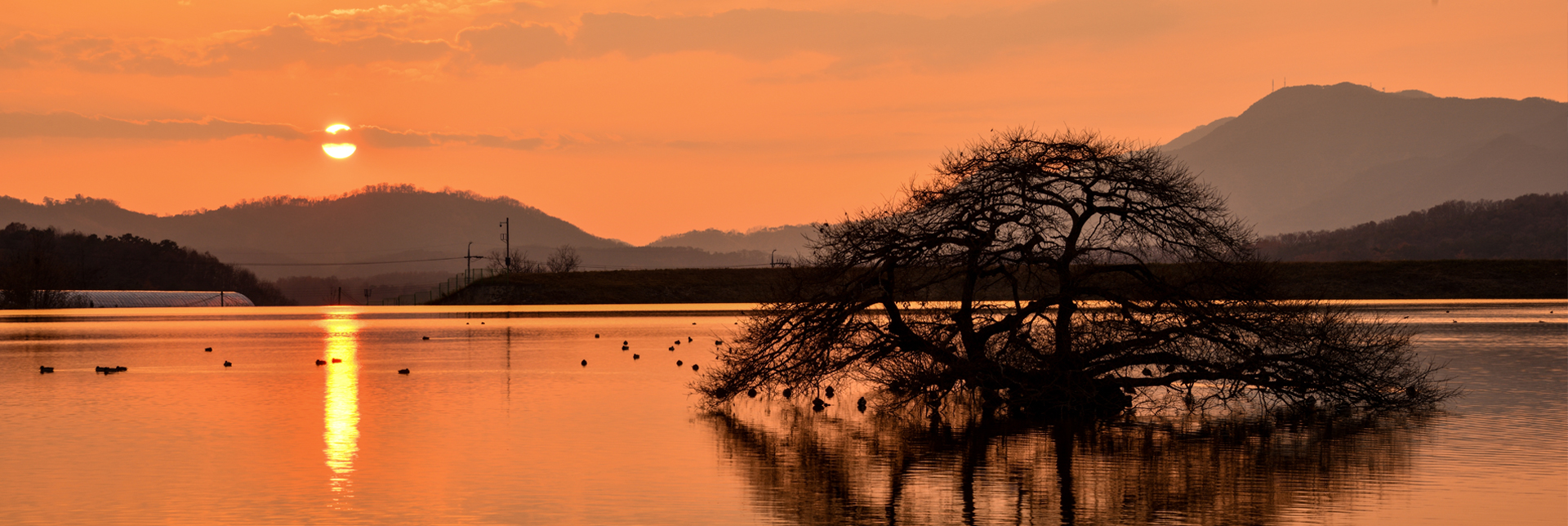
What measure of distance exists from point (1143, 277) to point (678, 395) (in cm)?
1091

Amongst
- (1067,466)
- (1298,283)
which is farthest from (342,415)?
(1298,283)

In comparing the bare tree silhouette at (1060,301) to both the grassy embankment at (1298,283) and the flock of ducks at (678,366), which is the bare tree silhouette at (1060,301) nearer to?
the flock of ducks at (678,366)

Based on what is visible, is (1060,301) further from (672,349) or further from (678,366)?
(672,349)

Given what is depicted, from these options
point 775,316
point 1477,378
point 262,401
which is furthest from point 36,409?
point 1477,378

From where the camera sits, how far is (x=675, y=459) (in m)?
20.0

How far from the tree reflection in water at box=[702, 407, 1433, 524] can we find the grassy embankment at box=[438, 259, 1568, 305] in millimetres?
75729

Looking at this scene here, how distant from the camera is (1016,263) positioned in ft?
85.4

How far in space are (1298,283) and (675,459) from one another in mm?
98526

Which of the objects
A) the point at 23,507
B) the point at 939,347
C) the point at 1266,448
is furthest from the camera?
the point at 939,347

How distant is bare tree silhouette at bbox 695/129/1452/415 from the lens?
1005 inches

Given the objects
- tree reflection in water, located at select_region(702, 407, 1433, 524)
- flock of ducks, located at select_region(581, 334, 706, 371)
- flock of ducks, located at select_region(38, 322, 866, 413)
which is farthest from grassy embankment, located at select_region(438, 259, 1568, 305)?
tree reflection in water, located at select_region(702, 407, 1433, 524)

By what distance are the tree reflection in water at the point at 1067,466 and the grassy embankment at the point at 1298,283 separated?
75.7 m

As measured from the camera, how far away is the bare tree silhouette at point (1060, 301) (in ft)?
83.8

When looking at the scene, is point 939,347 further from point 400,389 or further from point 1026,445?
point 400,389
